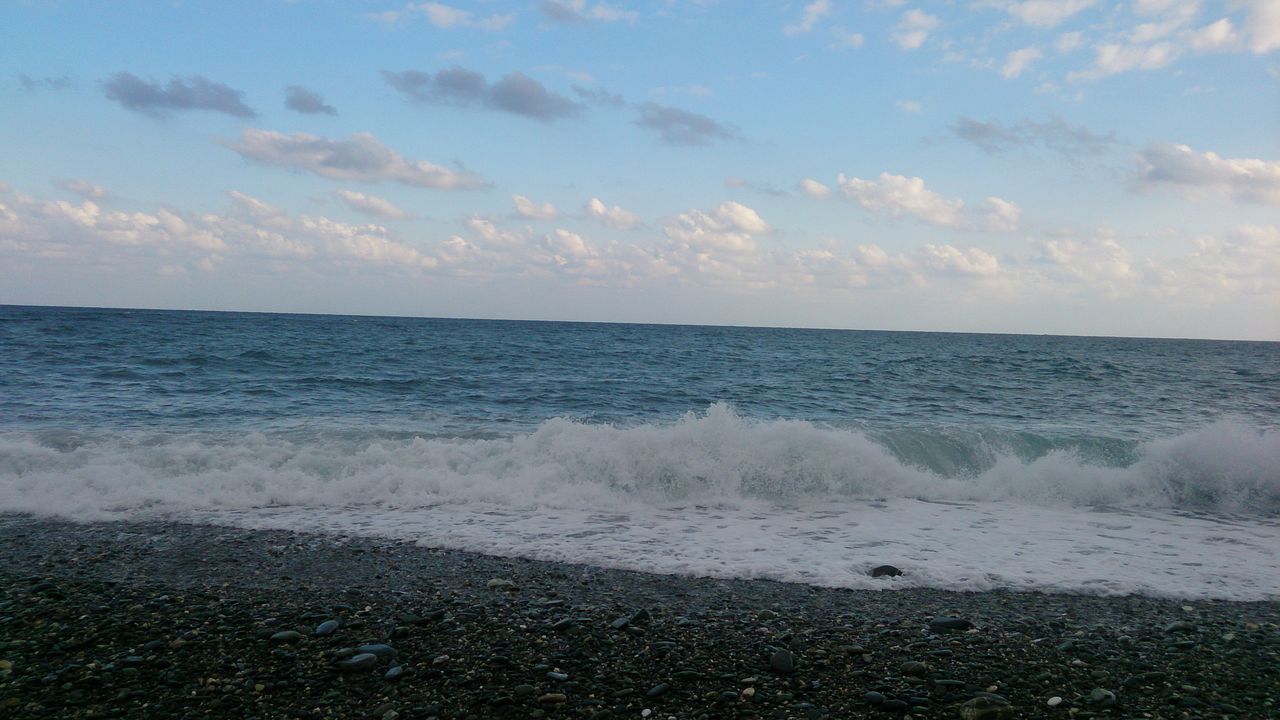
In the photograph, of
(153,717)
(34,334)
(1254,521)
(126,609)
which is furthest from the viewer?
(34,334)

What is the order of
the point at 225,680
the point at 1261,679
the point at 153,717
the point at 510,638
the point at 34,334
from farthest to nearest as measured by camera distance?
1. the point at 34,334
2. the point at 510,638
3. the point at 1261,679
4. the point at 225,680
5. the point at 153,717

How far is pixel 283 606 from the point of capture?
4988 mm

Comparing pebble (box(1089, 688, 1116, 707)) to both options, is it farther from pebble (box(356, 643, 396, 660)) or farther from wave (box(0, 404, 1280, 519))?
wave (box(0, 404, 1280, 519))

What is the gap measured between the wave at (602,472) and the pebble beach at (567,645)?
105 inches

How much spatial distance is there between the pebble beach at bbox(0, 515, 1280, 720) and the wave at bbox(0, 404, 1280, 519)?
2677 millimetres

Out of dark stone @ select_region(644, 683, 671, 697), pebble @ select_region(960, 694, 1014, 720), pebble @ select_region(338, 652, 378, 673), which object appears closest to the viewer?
pebble @ select_region(960, 694, 1014, 720)

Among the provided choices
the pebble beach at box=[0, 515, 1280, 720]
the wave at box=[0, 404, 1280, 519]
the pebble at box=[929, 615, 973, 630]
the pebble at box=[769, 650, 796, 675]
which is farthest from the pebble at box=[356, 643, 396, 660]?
the wave at box=[0, 404, 1280, 519]

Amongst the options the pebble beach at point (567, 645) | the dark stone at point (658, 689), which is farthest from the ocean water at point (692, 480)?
the dark stone at point (658, 689)

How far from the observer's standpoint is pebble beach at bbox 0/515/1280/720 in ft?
12.2

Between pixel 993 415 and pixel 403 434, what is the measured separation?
14.1 meters

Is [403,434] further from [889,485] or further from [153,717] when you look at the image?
[153,717]

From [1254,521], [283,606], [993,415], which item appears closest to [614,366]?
[993,415]

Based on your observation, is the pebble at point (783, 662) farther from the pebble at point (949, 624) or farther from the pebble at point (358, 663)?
the pebble at point (358, 663)

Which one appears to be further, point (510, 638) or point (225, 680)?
point (510, 638)
